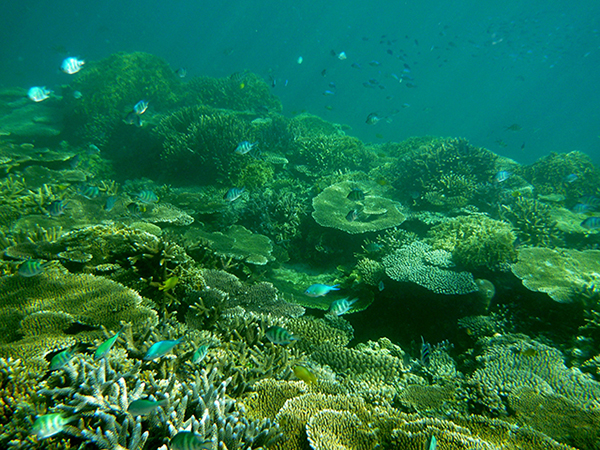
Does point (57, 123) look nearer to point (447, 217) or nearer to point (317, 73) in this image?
point (447, 217)

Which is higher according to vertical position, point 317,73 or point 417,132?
point 317,73

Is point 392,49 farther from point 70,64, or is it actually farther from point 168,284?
point 168,284

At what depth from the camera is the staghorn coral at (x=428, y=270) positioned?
524cm

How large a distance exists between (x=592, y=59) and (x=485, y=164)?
98.4 m

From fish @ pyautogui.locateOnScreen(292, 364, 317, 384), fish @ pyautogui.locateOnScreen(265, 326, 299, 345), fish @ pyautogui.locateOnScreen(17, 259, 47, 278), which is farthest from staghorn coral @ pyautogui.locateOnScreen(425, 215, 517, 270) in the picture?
fish @ pyautogui.locateOnScreen(17, 259, 47, 278)

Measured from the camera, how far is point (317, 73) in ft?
269

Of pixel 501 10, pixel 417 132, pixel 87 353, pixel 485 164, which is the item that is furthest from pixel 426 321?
pixel 501 10

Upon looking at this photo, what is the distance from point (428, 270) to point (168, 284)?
4.66 m

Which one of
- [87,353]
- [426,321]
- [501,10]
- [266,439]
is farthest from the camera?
[501,10]

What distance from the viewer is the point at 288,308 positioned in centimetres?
Answer: 466

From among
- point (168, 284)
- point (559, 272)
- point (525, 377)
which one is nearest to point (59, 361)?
point (168, 284)

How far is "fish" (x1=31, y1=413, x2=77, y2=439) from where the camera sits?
1711 mm

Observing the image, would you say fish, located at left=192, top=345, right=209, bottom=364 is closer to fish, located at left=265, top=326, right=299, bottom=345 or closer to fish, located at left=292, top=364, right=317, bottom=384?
fish, located at left=265, top=326, right=299, bottom=345

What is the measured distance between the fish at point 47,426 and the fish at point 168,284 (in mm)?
2082
